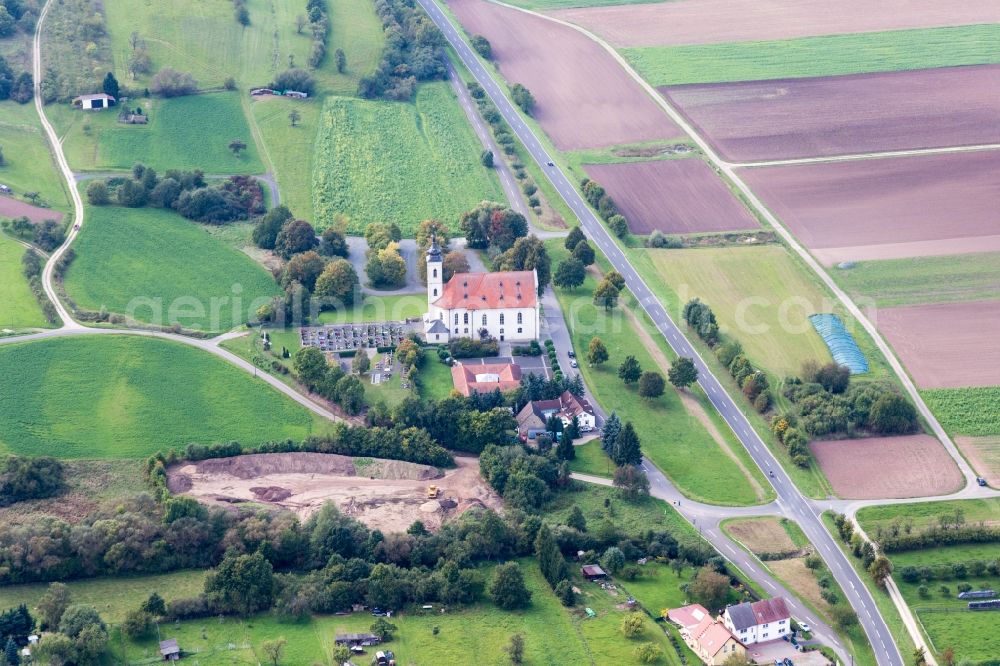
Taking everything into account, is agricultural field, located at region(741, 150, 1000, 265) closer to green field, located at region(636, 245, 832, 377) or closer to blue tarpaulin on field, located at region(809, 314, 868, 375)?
green field, located at region(636, 245, 832, 377)

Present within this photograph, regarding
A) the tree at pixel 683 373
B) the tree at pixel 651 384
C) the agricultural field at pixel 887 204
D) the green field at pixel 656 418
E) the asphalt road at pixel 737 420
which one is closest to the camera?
the asphalt road at pixel 737 420

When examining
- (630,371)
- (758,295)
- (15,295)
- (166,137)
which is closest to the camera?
(630,371)

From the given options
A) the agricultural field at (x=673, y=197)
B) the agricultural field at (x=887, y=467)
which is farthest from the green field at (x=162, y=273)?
the agricultural field at (x=887, y=467)

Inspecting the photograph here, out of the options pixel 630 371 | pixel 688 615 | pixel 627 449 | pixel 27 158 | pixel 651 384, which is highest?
pixel 27 158

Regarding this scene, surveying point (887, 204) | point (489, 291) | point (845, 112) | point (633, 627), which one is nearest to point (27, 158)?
point (489, 291)

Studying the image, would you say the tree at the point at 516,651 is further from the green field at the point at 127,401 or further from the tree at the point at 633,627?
the green field at the point at 127,401

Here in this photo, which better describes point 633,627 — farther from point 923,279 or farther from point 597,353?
point 923,279

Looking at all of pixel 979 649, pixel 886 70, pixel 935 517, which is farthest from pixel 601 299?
pixel 886 70

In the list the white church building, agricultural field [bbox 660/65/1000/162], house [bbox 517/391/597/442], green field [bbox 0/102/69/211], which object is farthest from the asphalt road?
green field [bbox 0/102/69/211]
